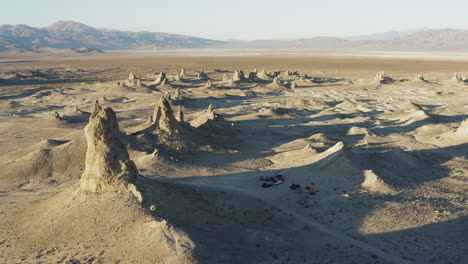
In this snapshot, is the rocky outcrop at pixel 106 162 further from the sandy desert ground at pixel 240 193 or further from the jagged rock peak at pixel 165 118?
the jagged rock peak at pixel 165 118

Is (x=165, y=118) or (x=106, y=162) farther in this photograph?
(x=165, y=118)

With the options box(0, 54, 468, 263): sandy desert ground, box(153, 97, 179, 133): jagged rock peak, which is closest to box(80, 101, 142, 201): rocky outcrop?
box(0, 54, 468, 263): sandy desert ground

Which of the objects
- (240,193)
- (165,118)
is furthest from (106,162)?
(165,118)

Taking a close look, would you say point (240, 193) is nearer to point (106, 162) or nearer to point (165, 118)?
point (106, 162)

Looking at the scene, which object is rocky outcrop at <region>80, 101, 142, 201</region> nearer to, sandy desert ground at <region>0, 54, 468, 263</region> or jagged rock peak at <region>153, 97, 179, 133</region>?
sandy desert ground at <region>0, 54, 468, 263</region>

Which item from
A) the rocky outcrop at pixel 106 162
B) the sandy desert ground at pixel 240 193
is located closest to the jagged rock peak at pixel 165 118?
the sandy desert ground at pixel 240 193

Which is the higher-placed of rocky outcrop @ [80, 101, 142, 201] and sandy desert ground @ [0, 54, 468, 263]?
rocky outcrop @ [80, 101, 142, 201]

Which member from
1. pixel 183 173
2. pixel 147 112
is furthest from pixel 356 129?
pixel 147 112

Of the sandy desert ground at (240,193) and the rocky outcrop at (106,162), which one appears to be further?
the rocky outcrop at (106,162)

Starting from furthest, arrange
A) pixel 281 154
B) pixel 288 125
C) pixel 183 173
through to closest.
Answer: pixel 288 125 < pixel 281 154 < pixel 183 173

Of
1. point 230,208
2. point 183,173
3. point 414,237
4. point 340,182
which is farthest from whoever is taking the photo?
point 183,173

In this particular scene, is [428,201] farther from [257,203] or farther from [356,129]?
[356,129]
